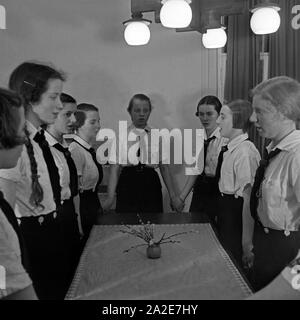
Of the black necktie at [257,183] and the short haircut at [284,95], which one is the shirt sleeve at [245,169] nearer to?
the black necktie at [257,183]

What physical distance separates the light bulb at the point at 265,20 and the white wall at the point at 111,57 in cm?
11

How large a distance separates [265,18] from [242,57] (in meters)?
0.10

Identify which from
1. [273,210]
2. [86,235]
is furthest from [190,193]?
[86,235]

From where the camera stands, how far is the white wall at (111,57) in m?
0.88

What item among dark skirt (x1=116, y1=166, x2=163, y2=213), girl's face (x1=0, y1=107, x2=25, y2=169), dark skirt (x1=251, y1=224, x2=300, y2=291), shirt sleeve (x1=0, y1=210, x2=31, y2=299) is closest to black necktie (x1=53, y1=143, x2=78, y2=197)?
dark skirt (x1=116, y1=166, x2=163, y2=213)

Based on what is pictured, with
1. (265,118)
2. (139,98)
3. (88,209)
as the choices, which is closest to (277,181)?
(265,118)

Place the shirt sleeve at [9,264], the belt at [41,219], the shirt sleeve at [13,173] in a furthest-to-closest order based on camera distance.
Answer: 1. the belt at [41,219]
2. the shirt sleeve at [13,173]
3. the shirt sleeve at [9,264]

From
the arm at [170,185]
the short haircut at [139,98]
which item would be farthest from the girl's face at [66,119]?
the arm at [170,185]

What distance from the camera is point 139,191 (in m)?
1.04

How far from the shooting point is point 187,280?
88 cm

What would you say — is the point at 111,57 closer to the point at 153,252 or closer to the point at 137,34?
the point at 137,34

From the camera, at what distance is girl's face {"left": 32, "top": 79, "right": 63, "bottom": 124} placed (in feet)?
2.98

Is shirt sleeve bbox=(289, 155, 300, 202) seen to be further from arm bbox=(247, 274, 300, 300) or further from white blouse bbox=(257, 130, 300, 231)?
arm bbox=(247, 274, 300, 300)

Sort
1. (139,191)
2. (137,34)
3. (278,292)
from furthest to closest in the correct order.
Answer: (139,191), (137,34), (278,292)
